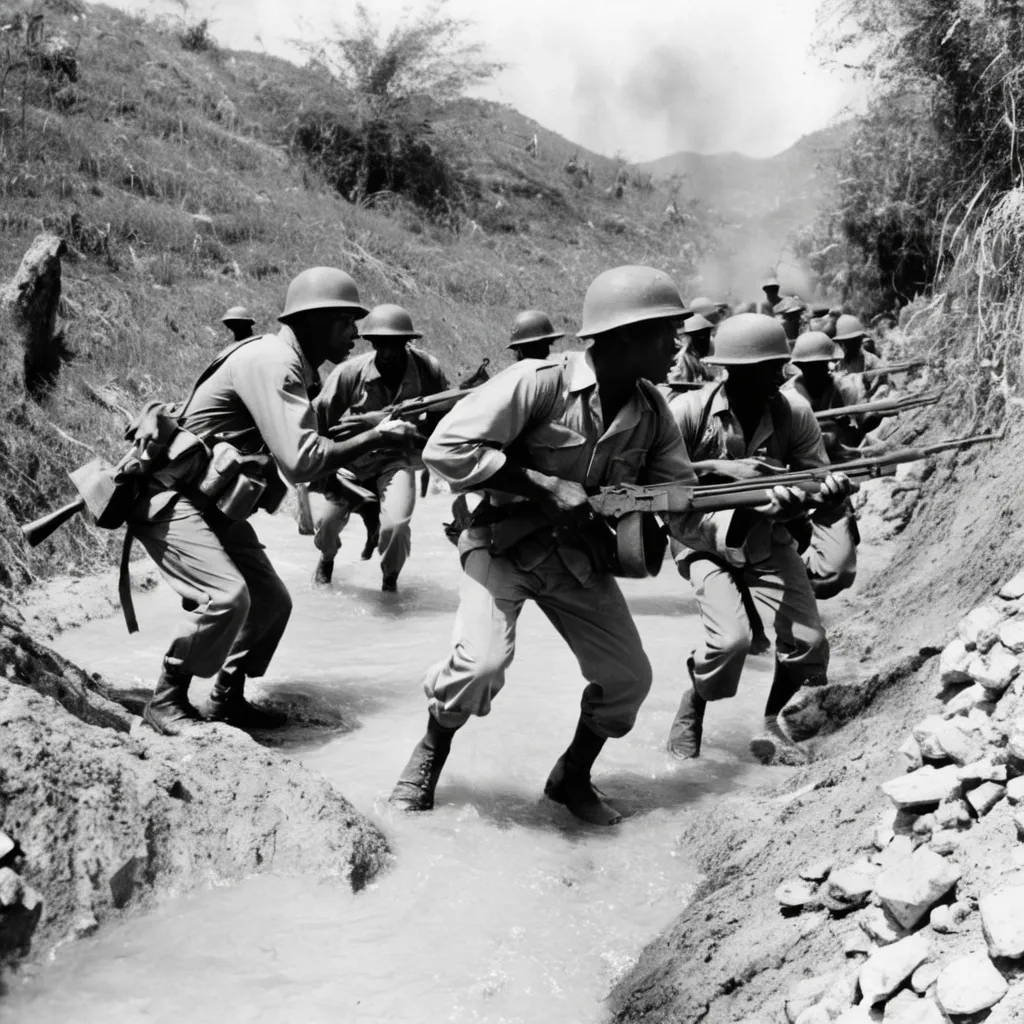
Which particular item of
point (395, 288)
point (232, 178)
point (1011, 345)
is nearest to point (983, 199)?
point (1011, 345)

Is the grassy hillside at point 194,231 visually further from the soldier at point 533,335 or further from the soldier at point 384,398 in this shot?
the soldier at point 533,335

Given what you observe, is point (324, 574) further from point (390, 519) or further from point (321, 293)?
point (321, 293)

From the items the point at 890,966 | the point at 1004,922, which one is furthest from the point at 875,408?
the point at 1004,922

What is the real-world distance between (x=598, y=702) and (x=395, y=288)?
47.3 ft

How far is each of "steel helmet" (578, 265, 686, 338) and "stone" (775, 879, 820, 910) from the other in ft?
6.25

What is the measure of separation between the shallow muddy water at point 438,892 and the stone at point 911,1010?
3.84ft

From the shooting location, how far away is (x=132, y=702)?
5414mm

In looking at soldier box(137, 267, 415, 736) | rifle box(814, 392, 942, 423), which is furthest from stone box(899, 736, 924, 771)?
rifle box(814, 392, 942, 423)

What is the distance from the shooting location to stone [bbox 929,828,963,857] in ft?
9.05

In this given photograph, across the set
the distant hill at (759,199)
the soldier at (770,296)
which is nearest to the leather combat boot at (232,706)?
the soldier at (770,296)

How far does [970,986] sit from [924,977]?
177mm

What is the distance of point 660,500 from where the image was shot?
14.0ft

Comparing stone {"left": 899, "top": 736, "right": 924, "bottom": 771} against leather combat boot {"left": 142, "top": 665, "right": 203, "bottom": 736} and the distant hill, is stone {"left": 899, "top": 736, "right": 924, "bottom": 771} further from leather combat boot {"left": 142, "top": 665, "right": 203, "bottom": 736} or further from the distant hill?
the distant hill

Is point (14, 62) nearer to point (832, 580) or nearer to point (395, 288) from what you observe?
point (395, 288)
